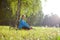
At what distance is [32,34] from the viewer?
2646 millimetres

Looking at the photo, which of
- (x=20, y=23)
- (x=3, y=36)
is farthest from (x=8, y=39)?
(x=20, y=23)

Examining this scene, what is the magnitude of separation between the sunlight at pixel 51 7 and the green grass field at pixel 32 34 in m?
0.25

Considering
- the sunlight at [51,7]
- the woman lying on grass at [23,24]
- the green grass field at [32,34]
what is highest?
the sunlight at [51,7]

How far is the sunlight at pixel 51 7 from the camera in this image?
2729 mm

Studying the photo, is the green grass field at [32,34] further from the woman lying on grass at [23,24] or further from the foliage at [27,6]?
the foliage at [27,6]

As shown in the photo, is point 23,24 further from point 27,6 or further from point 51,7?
point 51,7

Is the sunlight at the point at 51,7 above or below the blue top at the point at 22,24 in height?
above

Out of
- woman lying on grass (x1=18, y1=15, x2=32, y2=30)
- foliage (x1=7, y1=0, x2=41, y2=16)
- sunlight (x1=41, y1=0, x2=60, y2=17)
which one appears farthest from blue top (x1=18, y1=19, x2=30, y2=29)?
sunlight (x1=41, y1=0, x2=60, y2=17)

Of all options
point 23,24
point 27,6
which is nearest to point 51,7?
point 27,6

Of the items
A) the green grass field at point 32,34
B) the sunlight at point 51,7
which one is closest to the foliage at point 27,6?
the sunlight at point 51,7

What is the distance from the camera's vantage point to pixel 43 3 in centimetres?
275

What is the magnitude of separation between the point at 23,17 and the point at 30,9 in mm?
154

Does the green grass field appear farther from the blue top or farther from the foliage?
the foliage

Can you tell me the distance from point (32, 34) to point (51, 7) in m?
0.49
